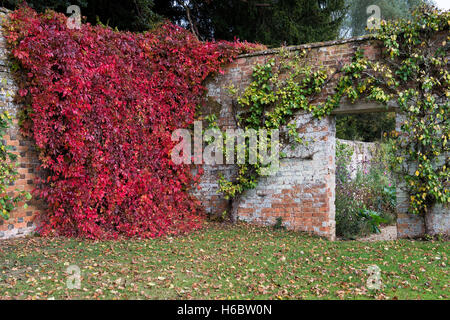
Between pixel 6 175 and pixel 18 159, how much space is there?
1.71 ft

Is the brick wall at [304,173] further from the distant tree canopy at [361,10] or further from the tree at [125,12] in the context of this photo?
the distant tree canopy at [361,10]

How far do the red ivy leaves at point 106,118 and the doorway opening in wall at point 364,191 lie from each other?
305 cm

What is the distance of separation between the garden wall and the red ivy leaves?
0.28 metres

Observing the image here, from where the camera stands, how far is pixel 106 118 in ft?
20.0

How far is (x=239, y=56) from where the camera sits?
25.3 ft

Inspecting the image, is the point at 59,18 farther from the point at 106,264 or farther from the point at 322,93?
the point at 322,93

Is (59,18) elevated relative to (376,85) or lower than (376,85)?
elevated

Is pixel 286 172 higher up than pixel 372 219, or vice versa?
pixel 286 172

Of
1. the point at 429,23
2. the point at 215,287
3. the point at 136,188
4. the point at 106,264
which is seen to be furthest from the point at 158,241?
the point at 429,23

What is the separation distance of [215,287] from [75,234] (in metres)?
2.88

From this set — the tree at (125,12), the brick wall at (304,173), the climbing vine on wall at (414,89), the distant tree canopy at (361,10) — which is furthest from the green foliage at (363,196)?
the distant tree canopy at (361,10)

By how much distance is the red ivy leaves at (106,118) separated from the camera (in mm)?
5633

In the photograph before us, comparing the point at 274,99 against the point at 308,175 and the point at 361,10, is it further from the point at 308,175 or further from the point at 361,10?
the point at 361,10

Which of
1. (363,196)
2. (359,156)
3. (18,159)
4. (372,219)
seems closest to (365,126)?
(359,156)
